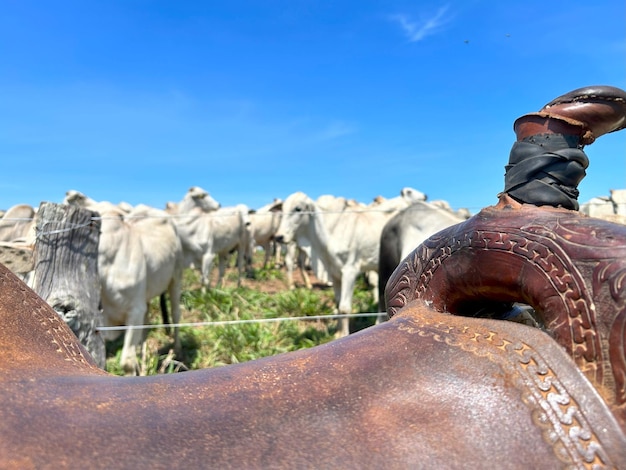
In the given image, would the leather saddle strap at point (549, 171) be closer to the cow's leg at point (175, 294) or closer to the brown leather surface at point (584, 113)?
the brown leather surface at point (584, 113)

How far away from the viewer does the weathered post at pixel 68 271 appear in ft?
9.52

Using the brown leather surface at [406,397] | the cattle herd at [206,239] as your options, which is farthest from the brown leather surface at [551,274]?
the cattle herd at [206,239]

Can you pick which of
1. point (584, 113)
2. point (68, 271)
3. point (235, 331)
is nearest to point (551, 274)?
point (584, 113)

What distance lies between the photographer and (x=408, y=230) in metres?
5.99

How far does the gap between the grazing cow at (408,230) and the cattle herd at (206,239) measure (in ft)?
0.04

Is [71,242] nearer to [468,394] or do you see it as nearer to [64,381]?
[64,381]

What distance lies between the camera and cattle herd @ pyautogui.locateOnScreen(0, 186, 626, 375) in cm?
464

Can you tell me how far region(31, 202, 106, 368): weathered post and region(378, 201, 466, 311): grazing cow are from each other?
3.61 m

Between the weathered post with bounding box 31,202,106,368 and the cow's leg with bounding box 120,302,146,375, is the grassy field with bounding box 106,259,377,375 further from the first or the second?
the weathered post with bounding box 31,202,106,368

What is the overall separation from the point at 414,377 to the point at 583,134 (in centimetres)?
58

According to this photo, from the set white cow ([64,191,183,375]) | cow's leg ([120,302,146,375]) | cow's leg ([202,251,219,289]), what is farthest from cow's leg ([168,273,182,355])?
cow's leg ([202,251,219,289])

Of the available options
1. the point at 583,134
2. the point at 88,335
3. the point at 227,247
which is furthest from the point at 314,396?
the point at 227,247

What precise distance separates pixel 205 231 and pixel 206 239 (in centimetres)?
17

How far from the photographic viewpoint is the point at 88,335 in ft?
9.82
